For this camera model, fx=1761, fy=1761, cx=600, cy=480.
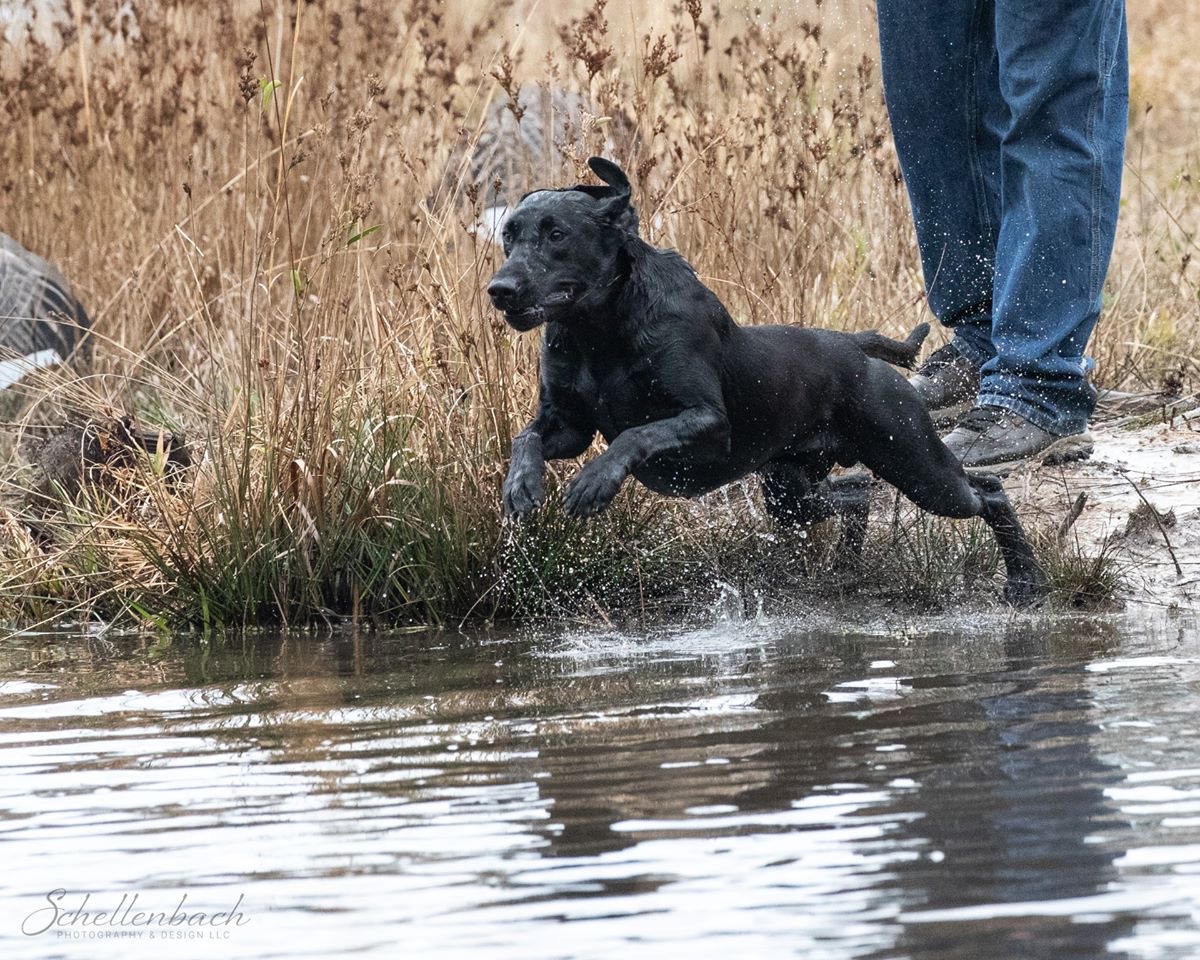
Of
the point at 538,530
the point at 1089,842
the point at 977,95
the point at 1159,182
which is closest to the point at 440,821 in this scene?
the point at 1089,842

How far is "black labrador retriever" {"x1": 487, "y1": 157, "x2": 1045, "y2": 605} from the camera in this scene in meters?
4.46

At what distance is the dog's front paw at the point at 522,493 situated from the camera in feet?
14.5

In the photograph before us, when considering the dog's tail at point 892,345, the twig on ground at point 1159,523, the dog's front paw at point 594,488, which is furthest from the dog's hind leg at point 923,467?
the dog's front paw at point 594,488

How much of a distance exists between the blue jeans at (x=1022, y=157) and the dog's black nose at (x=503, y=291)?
194cm

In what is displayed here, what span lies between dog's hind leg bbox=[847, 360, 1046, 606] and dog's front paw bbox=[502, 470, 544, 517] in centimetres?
106

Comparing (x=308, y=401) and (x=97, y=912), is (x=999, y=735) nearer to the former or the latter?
(x=97, y=912)

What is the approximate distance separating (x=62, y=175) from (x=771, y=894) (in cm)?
630

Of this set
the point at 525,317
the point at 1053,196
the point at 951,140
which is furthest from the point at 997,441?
the point at 525,317

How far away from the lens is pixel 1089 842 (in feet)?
8.39

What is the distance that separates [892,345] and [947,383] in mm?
816

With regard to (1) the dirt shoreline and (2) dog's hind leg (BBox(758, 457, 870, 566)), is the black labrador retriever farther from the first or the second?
(1) the dirt shoreline

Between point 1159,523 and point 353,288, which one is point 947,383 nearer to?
point 1159,523

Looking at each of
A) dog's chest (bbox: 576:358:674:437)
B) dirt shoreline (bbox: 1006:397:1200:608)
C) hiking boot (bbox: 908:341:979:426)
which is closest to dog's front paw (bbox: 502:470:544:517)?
dog's chest (bbox: 576:358:674:437)

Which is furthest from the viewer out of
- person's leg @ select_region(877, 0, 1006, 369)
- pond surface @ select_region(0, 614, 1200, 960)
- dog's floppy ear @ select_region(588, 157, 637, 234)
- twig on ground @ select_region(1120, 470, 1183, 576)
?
person's leg @ select_region(877, 0, 1006, 369)
